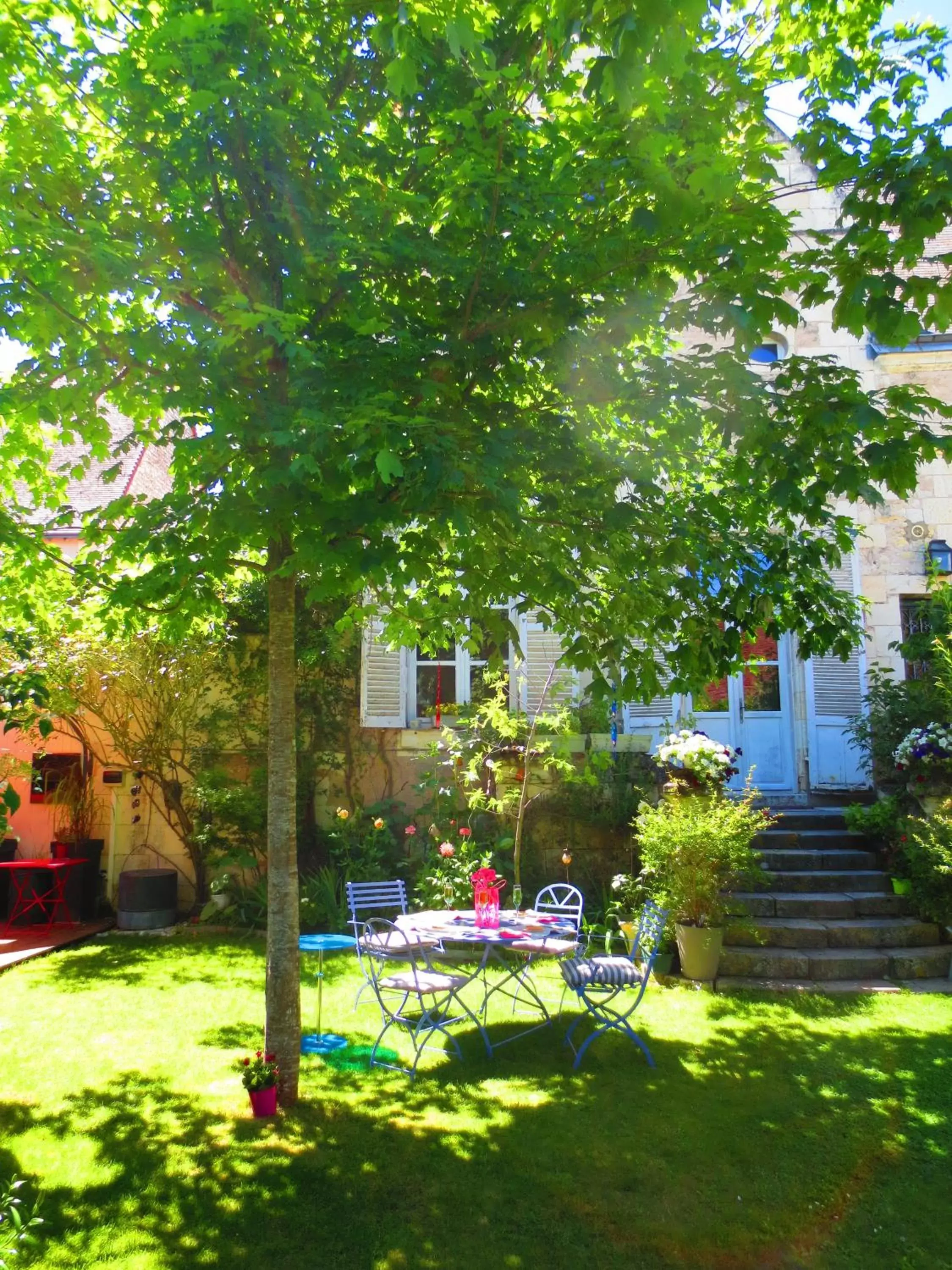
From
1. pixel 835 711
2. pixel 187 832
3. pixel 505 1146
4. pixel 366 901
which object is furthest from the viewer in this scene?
pixel 835 711

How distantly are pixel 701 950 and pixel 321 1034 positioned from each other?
2787 millimetres

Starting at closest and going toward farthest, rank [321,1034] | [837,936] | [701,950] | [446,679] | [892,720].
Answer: [321,1034], [701,950], [837,936], [892,720], [446,679]

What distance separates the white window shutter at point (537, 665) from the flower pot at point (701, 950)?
2.91 m

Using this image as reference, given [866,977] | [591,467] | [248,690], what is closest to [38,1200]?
[591,467]

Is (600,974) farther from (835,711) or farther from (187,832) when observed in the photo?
(187,832)

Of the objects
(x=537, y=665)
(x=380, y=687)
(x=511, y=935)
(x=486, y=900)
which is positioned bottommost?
(x=511, y=935)

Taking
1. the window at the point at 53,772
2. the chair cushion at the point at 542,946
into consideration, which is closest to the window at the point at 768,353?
the chair cushion at the point at 542,946

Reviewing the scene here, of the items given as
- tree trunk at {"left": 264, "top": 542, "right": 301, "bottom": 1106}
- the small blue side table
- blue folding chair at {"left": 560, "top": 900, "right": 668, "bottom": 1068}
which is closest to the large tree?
tree trunk at {"left": 264, "top": 542, "right": 301, "bottom": 1106}

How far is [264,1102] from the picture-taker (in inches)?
168

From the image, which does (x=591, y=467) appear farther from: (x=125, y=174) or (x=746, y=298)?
(x=125, y=174)

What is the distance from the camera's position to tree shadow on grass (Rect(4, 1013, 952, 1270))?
324cm

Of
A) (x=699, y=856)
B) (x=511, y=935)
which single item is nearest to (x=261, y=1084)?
(x=511, y=935)

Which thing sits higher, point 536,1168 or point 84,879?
point 84,879

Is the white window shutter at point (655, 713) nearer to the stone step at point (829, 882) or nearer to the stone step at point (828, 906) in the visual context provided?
the stone step at point (829, 882)
